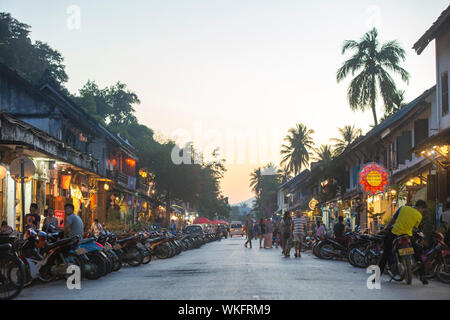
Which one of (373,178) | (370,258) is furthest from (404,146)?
(370,258)

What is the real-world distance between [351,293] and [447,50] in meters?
15.0

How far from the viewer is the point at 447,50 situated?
23.8 metres

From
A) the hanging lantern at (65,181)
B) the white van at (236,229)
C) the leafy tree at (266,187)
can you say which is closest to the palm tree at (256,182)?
the leafy tree at (266,187)

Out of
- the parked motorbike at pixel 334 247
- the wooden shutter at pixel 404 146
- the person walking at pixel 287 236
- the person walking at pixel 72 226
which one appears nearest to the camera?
the person walking at pixel 72 226

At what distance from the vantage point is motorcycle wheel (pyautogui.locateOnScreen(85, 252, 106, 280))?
15562 millimetres

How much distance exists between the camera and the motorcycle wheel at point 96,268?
15562 millimetres

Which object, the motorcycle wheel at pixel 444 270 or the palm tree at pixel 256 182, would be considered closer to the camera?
the motorcycle wheel at pixel 444 270

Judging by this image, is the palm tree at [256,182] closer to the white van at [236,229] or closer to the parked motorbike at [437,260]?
the white van at [236,229]

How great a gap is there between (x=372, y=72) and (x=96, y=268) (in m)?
36.1

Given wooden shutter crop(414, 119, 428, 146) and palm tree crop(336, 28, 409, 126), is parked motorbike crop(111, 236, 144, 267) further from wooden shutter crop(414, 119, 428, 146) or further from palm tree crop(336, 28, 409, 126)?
palm tree crop(336, 28, 409, 126)

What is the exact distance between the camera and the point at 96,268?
15625 mm

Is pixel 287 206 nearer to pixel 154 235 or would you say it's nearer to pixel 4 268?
pixel 154 235

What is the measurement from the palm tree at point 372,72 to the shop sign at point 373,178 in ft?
72.5
